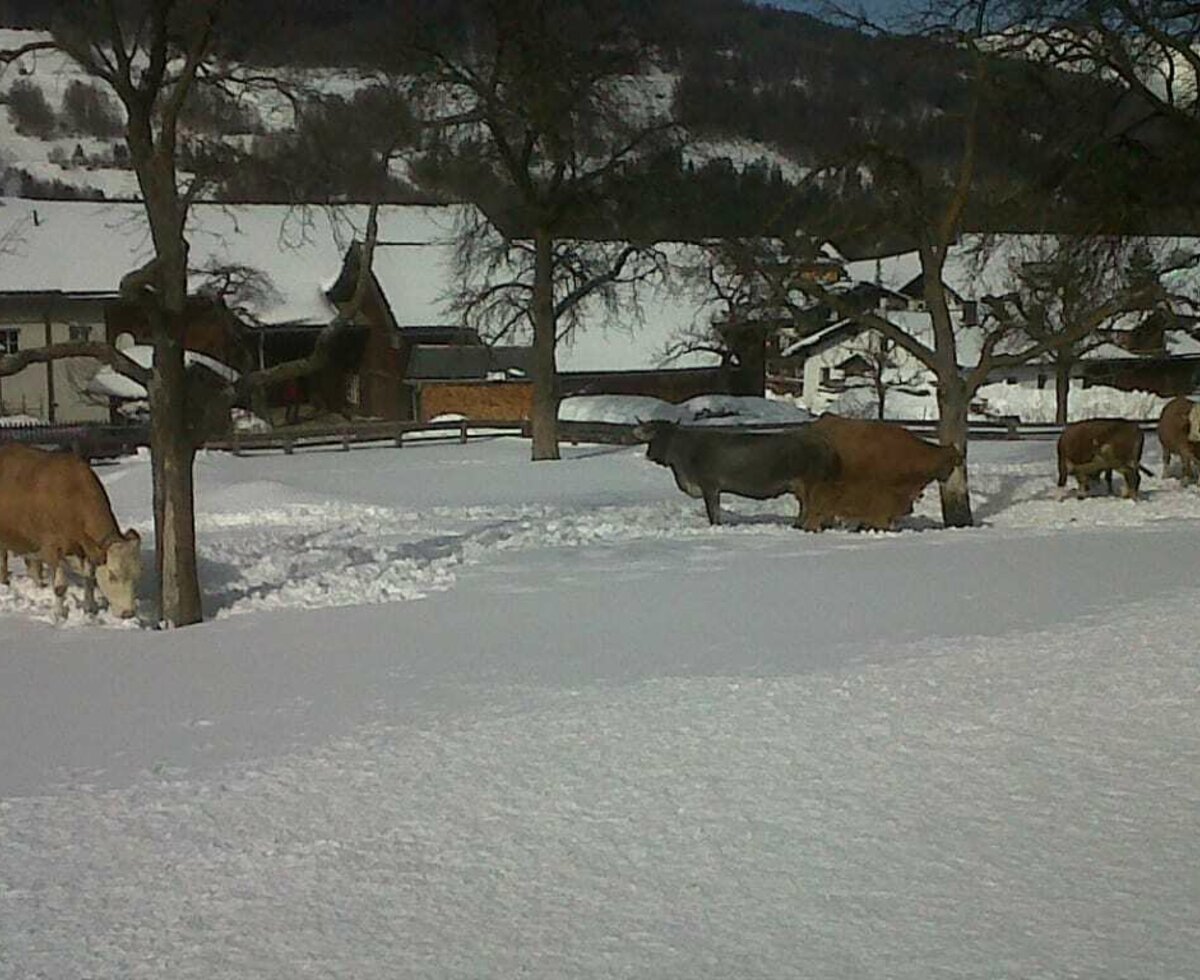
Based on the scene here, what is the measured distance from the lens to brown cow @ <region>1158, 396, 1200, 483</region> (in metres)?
25.4

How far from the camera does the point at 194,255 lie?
53125 millimetres

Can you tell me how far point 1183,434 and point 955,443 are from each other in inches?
251

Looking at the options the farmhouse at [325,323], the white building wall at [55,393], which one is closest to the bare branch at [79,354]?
the farmhouse at [325,323]

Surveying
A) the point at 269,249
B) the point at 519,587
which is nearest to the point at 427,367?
the point at 269,249

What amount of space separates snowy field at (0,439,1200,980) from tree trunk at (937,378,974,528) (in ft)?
20.9

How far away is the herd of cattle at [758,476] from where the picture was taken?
14484 millimetres

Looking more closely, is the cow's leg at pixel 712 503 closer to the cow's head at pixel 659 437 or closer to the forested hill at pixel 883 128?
the cow's head at pixel 659 437

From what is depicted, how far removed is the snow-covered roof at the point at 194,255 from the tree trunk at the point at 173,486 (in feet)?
123

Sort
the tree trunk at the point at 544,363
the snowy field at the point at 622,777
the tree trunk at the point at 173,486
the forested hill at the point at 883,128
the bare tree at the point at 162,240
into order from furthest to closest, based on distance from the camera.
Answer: the tree trunk at the point at 544,363, the forested hill at the point at 883,128, the tree trunk at the point at 173,486, the bare tree at the point at 162,240, the snowy field at the point at 622,777

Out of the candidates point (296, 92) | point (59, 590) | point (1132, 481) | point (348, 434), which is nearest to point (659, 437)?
point (1132, 481)

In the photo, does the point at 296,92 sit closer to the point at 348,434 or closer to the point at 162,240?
the point at 162,240

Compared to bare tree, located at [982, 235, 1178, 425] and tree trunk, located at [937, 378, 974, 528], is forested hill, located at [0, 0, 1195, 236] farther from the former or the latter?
tree trunk, located at [937, 378, 974, 528]

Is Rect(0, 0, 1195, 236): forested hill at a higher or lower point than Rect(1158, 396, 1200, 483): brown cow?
higher

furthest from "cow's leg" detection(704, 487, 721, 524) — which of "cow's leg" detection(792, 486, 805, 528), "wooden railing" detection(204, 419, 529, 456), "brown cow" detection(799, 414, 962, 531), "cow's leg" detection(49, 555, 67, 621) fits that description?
"wooden railing" detection(204, 419, 529, 456)
